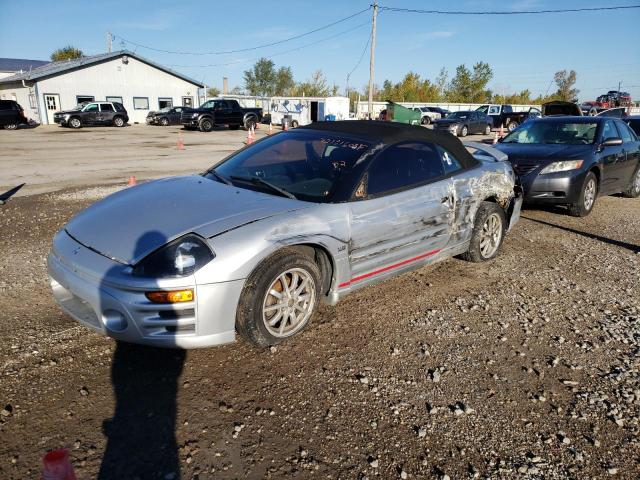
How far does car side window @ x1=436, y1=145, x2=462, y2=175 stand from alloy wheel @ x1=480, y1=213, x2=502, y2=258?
0.74 metres

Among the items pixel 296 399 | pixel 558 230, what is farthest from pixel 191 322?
pixel 558 230

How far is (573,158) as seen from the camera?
7074 mm

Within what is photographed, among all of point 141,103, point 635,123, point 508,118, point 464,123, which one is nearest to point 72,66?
point 141,103

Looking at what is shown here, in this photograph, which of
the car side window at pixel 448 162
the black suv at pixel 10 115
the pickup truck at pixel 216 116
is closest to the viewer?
the car side window at pixel 448 162

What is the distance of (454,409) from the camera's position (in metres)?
2.70

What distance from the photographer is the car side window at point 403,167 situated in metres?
3.76

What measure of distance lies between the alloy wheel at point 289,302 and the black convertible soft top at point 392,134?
1420mm

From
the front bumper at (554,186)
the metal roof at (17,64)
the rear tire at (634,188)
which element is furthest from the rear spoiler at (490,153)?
the metal roof at (17,64)

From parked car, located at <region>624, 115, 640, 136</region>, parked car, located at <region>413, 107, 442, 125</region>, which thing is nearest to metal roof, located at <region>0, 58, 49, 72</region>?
parked car, located at <region>413, 107, 442, 125</region>

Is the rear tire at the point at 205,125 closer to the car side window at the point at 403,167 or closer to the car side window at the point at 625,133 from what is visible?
the car side window at the point at 625,133

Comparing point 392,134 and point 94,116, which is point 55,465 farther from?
point 94,116

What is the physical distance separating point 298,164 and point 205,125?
84.6 ft

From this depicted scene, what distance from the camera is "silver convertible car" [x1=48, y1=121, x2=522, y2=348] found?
2787 millimetres

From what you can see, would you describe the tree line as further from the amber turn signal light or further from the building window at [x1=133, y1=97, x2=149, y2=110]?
the amber turn signal light
